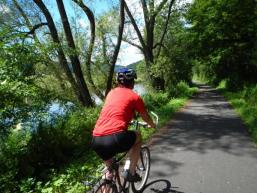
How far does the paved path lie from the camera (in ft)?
22.0

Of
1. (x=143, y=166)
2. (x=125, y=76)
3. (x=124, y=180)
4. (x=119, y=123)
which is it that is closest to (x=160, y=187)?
(x=143, y=166)

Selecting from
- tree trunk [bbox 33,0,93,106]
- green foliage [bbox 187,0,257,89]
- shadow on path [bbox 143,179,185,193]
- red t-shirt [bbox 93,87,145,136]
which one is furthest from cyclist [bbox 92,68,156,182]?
green foliage [bbox 187,0,257,89]

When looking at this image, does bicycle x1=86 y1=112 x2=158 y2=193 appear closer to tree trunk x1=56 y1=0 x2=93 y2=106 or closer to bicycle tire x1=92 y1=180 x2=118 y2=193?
bicycle tire x1=92 y1=180 x2=118 y2=193

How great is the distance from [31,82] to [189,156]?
4075 mm

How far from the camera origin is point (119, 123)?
203 inches

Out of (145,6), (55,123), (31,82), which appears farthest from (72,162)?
(145,6)

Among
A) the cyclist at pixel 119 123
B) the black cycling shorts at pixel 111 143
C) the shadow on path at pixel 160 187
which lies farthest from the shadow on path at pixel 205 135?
the black cycling shorts at pixel 111 143

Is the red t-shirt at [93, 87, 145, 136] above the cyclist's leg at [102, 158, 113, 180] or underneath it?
above

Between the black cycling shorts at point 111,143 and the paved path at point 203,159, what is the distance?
167 cm

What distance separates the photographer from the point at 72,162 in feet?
29.3

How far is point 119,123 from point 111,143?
0.99ft

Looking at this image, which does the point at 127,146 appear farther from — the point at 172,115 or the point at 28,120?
the point at 172,115

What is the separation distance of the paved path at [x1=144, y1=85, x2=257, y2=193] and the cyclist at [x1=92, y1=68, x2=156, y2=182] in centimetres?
162

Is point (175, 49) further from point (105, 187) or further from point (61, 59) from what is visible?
point (105, 187)
